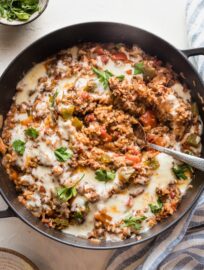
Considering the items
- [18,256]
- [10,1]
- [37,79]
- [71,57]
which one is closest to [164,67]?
[71,57]

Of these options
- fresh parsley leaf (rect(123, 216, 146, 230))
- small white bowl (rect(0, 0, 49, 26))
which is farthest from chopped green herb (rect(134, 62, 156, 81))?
fresh parsley leaf (rect(123, 216, 146, 230))

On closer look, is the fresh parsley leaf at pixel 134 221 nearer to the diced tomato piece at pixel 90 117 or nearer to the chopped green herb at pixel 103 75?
the diced tomato piece at pixel 90 117

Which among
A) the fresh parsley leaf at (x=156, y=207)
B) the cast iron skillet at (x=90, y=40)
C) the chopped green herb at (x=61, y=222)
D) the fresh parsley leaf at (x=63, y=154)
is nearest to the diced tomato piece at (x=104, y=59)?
the cast iron skillet at (x=90, y=40)

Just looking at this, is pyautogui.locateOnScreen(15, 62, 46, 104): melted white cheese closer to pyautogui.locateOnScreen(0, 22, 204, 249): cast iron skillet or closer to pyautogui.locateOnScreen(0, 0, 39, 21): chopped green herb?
pyautogui.locateOnScreen(0, 22, 204, 249): cast iron skillet

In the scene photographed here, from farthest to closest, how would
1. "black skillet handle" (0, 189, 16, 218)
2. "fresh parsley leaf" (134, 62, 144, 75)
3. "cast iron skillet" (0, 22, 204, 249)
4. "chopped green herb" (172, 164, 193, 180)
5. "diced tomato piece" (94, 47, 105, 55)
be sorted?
1. "diced tomato piece" (94, 47, 105, 55)
2. "fresh parsley leaf" (134, 62, 144, 75)
3. "chopped green herb" (172, 164, 193, 180)
4. "cast iron skillet" (0, 22, 204, 249)
5. "black skillet handle" (0, 189, 16, 218)

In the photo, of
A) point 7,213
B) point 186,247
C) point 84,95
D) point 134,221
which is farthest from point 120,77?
point 186,247

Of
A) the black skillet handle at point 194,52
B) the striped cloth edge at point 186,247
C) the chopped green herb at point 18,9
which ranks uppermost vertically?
the chopped green herb at point 18,9

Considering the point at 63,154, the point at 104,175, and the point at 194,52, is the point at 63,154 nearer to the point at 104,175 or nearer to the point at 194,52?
the point at 104,175
